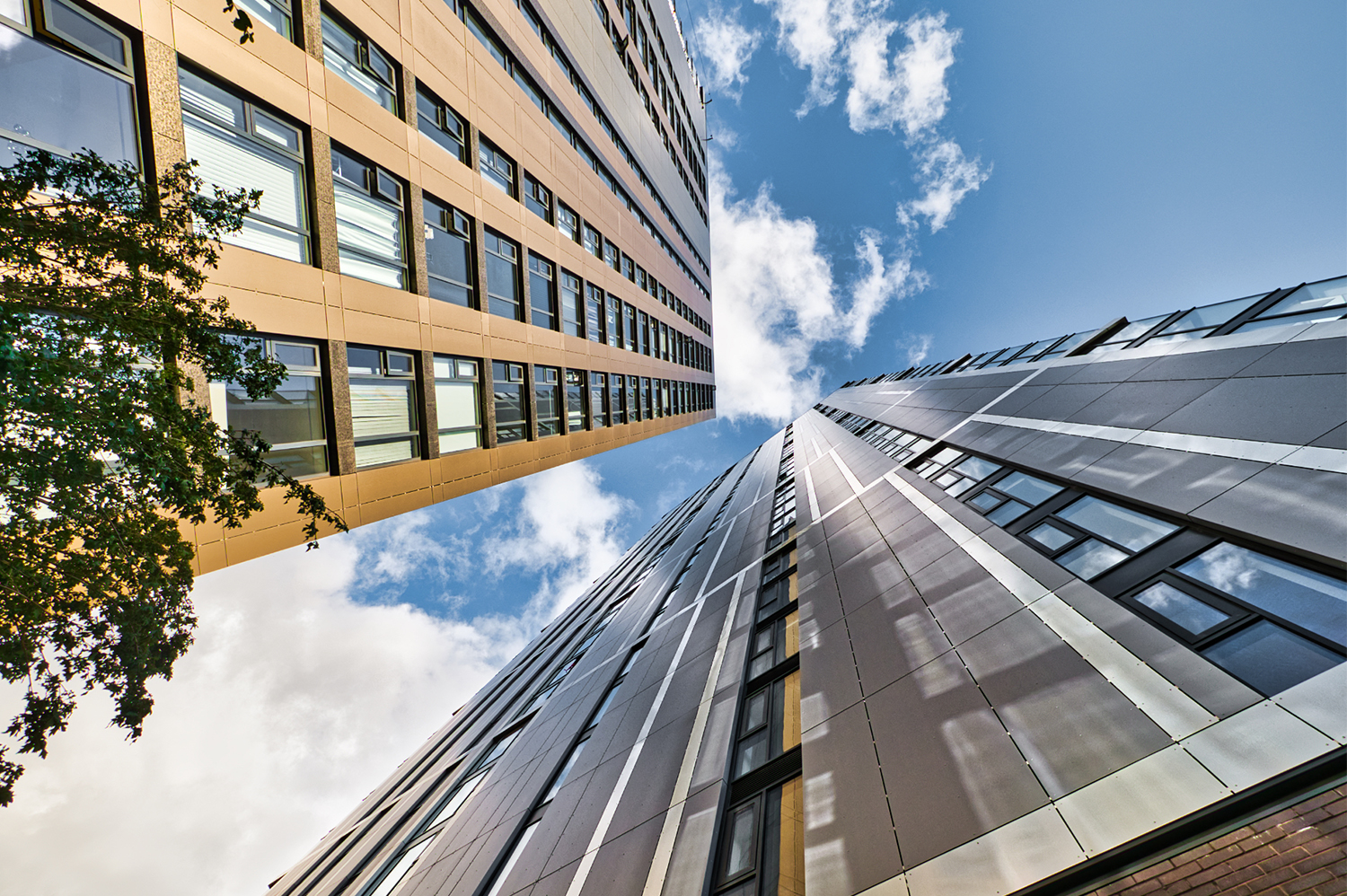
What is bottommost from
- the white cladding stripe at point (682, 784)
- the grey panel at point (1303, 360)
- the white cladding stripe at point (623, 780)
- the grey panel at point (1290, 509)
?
the white cladding stripe at point (623, 780)

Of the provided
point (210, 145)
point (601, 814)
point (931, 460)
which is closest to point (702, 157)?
point (931, 460)

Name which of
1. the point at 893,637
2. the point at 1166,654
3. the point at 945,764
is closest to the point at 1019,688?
the point at 945,764

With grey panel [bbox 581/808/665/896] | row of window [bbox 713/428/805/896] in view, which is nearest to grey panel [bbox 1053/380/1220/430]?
row of window [bbox 713/428/805/896]

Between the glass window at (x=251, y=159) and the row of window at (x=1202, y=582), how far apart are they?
1597cm

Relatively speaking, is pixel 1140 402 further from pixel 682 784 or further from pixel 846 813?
pixel 682 784

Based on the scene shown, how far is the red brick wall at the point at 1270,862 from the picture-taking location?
3459 millimetres

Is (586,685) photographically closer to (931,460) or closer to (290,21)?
(931,460)

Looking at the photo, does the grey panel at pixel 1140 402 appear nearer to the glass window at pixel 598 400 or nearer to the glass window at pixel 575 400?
the glass window at pixel 575 400

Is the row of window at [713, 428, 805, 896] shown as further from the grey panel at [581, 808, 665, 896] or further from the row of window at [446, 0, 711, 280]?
the row of window at [446, 0, 711, 280]

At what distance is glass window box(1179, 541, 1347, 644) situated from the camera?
16.9ft

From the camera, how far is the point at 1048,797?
472cm

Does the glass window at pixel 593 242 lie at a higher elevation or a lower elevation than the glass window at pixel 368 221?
higher

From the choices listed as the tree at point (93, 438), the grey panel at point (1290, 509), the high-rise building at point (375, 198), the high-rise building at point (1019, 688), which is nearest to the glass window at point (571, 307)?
the high-rise building at point (375, 198)

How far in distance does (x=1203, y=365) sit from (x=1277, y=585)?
8505mm
